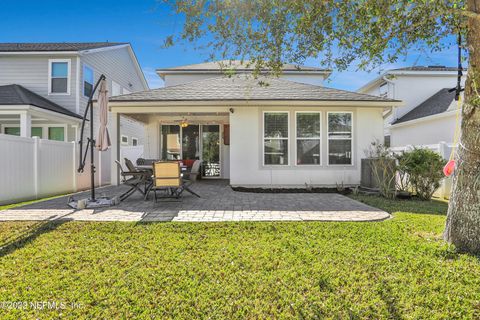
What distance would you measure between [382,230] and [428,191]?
4.77 meters

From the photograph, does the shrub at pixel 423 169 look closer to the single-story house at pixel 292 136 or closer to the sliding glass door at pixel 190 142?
the single-story house at pixel 292 136

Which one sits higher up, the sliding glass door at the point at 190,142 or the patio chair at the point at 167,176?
the sliding glass door at the point at 190,142

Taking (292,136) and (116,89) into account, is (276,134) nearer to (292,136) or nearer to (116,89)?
(292,136)

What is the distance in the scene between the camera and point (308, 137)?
34.5 ft

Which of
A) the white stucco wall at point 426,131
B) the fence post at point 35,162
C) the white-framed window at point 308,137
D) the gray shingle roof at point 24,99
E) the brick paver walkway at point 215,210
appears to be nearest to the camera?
the brick paver walkway at point 215,210

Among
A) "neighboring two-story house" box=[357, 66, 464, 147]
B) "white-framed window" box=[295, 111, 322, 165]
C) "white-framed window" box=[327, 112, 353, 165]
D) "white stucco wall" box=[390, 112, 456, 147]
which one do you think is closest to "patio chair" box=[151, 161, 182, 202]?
A: "white-framed window" box=[295, 111, 322, 165]

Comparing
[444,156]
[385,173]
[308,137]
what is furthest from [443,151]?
[308,137]

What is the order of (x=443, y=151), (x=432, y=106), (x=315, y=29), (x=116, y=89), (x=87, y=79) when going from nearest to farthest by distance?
(x=315, y=29) → (x=443, y=151) → (x=87, y=79) → (x=432, y=106) → (x=116, y=89)

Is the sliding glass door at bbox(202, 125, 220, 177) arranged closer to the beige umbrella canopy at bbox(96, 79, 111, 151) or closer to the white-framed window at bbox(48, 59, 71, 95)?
the beige umbrella canopy at bbox(96, 79, 111, 151)

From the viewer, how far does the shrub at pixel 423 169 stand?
8.21 metres

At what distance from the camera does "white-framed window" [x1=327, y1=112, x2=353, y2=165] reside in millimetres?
10516

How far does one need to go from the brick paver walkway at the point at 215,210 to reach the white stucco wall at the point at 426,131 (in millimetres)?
8557

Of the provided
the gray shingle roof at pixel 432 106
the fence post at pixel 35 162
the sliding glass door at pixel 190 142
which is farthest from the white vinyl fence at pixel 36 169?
the gray shingle roof at pixel 432 106

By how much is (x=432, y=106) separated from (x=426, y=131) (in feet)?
5.93
